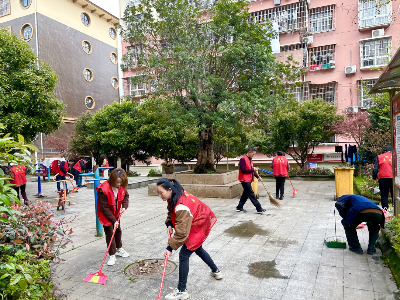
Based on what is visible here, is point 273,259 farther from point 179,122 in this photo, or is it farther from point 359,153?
point 359,153

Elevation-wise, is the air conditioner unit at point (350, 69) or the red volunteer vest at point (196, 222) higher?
the air conditioner unit at point (350, 69)

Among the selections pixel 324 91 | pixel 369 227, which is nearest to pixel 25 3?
pixel 324 91

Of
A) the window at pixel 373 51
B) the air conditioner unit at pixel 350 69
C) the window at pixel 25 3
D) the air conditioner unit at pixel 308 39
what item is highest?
the window at pixel 25 3

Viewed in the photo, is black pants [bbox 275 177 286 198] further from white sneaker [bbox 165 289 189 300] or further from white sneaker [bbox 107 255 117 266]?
white sneaker [bbox 165 289 189 300]

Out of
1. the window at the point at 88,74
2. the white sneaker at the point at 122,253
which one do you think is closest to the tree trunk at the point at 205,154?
the white sneaker at the point at 122,253

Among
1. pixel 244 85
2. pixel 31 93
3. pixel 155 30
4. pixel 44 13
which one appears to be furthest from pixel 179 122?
pixel 44 13

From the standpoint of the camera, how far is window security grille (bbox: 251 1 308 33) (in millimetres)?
20812

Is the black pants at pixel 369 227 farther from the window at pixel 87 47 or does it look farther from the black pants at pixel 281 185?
the window at pixel 87 47

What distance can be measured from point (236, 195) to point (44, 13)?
25178 millimetres

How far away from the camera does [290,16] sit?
69.5 feet

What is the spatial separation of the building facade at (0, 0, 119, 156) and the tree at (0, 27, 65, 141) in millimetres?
14695

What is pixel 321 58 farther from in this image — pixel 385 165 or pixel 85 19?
pixel 85 19

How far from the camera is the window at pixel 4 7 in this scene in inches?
1061

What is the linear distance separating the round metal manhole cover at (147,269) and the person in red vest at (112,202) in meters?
0.36
